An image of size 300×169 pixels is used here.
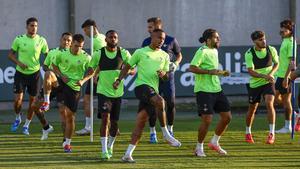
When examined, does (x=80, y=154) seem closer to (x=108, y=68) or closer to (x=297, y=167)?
(x=108, y=68)

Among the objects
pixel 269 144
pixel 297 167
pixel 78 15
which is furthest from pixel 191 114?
pixel 297 167

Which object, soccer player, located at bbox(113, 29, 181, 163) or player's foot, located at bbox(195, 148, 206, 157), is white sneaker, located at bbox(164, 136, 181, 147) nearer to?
player's foot, located at bbox(195, 148, 206, 157)

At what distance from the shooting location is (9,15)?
79.2 feet

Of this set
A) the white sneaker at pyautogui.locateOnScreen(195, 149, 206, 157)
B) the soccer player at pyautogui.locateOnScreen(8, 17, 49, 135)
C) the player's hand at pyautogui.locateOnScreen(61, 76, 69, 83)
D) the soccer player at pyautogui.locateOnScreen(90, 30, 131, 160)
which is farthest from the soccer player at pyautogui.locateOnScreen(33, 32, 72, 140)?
the white sneaker at pyautogui.locateOnScreen(195, 149, 206, 157)

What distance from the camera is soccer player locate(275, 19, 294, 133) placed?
55.9 ft

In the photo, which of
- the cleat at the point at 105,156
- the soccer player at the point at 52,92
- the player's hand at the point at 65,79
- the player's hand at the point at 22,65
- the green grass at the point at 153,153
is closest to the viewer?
the green grass at the point at 153,153

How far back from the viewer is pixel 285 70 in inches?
690

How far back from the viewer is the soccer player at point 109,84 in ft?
44.8

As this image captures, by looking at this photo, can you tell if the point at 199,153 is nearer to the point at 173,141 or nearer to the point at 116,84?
the point at 173,141

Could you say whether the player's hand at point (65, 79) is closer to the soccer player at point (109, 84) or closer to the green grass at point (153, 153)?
the soccer player at point (109, 84)

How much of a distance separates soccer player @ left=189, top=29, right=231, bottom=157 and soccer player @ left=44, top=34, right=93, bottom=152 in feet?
6.96

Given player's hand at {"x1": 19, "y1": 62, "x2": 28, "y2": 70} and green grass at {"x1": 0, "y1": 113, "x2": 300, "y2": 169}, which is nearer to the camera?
green grass at {"x1": 0, "y1": 113, "x2": 300, "y2": 169}

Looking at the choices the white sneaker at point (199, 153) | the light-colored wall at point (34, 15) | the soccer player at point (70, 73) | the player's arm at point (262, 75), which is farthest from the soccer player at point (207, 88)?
the light-colored wall at point (34, 15)

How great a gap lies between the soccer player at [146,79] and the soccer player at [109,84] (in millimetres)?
480
